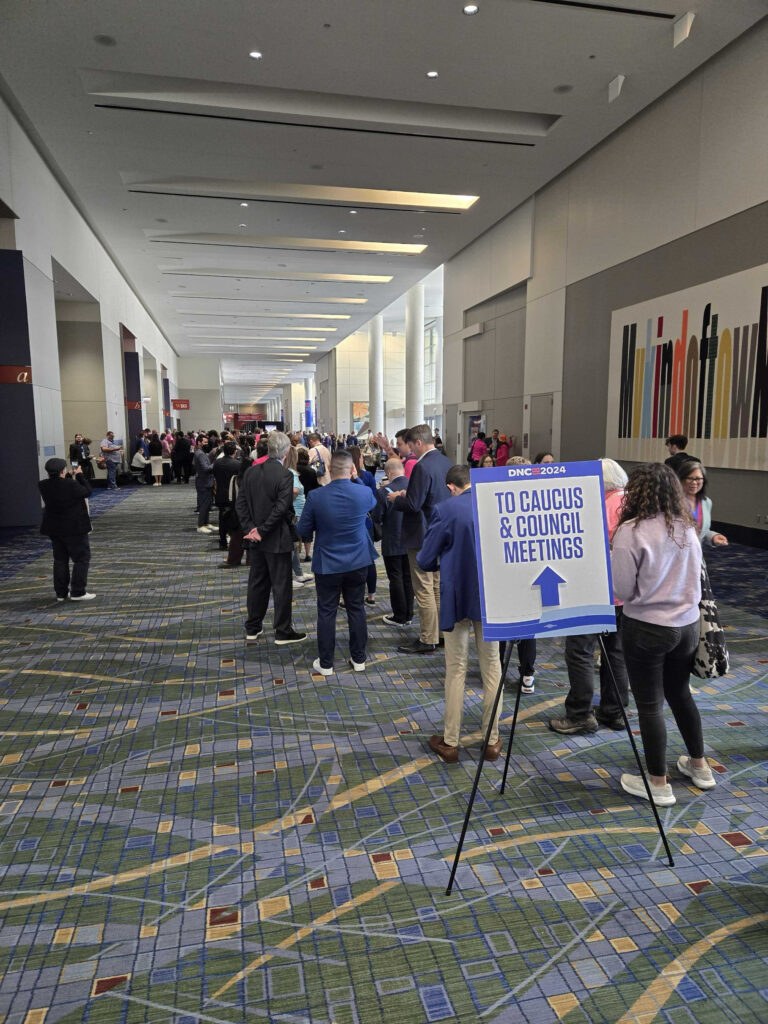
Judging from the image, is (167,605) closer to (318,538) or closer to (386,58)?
(318,538)

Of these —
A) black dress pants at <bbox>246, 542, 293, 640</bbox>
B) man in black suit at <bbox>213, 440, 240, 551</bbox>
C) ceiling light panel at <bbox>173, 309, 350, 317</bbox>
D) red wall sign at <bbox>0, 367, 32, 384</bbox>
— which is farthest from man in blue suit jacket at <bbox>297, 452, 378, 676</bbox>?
ceiling light panel at <bbox>173, 309, 350, 317</bbox>

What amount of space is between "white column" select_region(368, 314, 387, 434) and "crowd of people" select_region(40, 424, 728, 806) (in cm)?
2312

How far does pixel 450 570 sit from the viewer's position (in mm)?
3072

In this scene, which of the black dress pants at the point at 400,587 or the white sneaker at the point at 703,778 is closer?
the white sneaker at the point at 703,778

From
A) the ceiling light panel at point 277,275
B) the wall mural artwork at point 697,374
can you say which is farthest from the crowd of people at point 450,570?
the ceiling light panel at point 277,275

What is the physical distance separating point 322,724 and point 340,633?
166 cm

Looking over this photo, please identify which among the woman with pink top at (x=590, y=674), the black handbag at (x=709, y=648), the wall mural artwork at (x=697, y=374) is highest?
the wall mural artwork at (x=697, y=374)

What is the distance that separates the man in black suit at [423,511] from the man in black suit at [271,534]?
84 centimetres

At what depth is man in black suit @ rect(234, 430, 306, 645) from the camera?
15.7ft

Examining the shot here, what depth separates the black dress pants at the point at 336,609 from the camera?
166 inches

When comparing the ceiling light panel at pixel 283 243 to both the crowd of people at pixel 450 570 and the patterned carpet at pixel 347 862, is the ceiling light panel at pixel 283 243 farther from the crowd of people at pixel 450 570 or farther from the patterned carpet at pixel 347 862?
the patterned carpet at pixel 347 862

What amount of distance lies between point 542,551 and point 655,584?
0.52 m

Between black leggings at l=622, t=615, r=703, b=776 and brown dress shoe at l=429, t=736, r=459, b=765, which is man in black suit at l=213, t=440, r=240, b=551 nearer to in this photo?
brown dress shoe at l=429, t=736, r=459, b=765

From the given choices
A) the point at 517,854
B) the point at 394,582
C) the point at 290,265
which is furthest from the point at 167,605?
the point at 290,265
